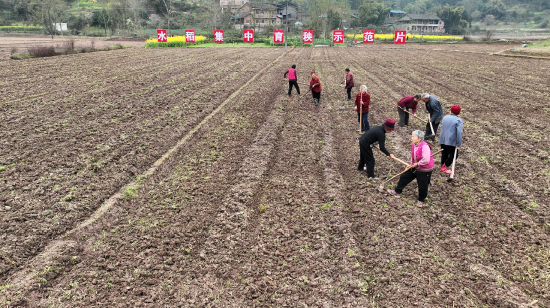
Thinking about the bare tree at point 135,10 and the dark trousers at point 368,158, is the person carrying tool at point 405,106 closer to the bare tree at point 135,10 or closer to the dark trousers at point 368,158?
the dark trousers at point 368,158

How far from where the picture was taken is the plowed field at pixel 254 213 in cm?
508

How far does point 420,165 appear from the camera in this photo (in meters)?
6.91

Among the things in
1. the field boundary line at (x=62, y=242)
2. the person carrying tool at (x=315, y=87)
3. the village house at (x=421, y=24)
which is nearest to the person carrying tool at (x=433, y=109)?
the person carrying tool at (x=315, y=87)

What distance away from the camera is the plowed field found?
16.7 feet

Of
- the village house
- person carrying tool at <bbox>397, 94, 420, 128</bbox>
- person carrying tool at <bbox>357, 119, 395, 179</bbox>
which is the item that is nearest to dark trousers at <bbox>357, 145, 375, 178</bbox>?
person carrying tool at <bbox>357, 119, 395, 179</bbox>

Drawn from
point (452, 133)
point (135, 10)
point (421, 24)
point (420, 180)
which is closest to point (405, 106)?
point (452, 133)

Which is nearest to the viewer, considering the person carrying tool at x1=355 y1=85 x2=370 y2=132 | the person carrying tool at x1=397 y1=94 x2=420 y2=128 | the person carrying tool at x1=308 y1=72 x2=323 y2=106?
the person carrying tool at x1=355 y1=85 x2=370 y2=132

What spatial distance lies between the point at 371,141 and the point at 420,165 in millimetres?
1423

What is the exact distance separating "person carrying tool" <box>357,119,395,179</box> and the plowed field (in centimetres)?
42

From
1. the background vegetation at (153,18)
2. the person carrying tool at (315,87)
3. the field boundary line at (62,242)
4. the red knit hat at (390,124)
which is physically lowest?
the field boundary line at (62,242)

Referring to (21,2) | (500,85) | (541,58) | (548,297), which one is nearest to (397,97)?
(500,85)

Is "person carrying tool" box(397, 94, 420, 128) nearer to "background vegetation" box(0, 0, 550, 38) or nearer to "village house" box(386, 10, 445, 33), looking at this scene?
"background vegetation" box(0, 0, 550, 38)

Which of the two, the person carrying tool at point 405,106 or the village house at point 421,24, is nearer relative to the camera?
the person carrying tool at point 405,106

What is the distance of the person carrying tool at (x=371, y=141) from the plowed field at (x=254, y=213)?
42 cm
